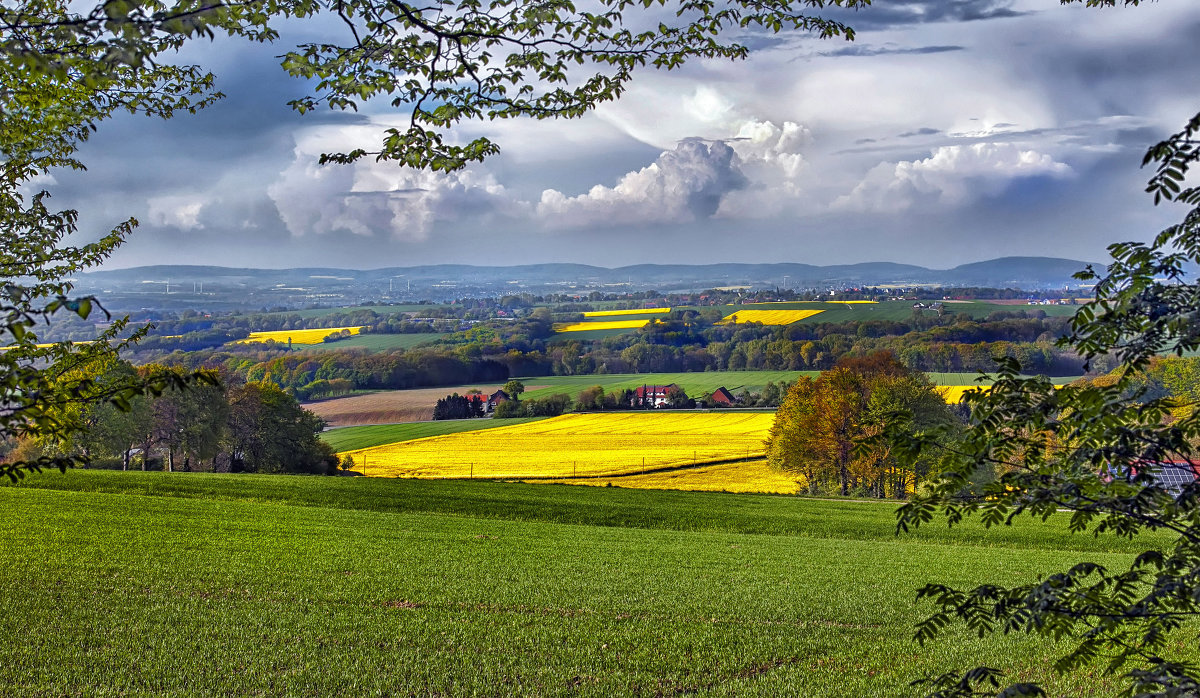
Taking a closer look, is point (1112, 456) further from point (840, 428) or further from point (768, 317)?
point (768, 317)

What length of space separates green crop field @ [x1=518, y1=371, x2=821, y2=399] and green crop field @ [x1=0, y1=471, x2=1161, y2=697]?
2105 inches

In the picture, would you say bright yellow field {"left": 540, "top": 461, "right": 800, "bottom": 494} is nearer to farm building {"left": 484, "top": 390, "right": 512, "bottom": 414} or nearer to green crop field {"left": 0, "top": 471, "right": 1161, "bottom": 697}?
green crop field {"left": 0, "top": 471, "right": 1161, "bottom": 697}

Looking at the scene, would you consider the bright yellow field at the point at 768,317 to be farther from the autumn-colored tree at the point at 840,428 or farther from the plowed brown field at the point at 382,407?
the autumn-colored tree at the point at 840,428

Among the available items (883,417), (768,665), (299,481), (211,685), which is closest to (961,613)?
(883,417)

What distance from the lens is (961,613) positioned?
3.96 meters

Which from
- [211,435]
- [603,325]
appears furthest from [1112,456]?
[603,325]

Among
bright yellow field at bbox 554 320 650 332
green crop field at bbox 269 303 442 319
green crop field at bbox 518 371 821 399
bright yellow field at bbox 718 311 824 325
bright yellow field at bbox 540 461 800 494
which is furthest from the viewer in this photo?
green crop field at bbox 269 303 442 319

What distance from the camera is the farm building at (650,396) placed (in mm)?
73250

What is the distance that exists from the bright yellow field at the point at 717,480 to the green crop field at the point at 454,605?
17163mm

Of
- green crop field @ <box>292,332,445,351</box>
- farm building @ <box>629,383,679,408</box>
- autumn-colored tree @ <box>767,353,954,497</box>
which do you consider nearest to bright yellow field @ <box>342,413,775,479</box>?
farm building @ <box>629,383,679,408</box>

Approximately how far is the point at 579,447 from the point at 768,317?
2818 inches

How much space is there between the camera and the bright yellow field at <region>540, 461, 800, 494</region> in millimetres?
40938

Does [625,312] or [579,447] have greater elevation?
[625,312]

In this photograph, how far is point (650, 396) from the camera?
7538 centimetres
